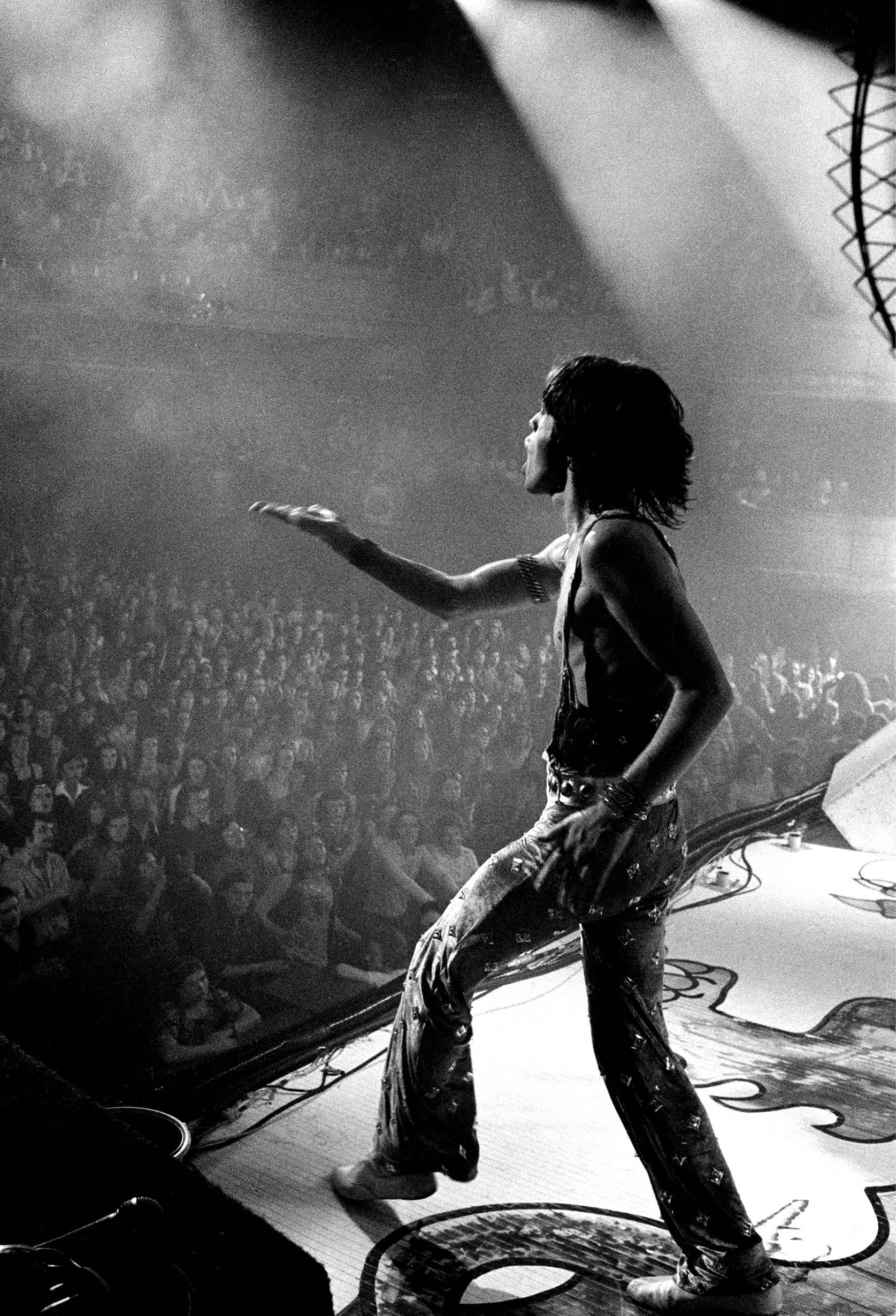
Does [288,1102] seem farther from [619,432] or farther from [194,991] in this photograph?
[619,432]

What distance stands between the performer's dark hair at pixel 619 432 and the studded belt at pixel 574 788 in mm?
417

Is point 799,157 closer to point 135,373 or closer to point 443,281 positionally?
point 443,281

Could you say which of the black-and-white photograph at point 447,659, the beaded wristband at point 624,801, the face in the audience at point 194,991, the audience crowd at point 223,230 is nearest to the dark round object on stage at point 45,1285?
the black-and-white photograph at point 447,659

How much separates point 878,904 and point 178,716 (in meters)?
3.53

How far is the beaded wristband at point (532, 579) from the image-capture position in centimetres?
215

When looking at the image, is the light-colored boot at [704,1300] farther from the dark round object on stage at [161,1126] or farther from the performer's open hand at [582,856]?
the dark round object on stage at [161,1126]

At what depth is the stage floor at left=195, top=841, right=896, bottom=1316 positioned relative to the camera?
6.48 ft

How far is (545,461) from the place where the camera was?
1920 millimetres

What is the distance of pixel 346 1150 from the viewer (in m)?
2.39

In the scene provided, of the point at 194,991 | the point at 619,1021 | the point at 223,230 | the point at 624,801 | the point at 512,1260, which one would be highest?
the point at 624,801

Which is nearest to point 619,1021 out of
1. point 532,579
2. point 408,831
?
point 532,579

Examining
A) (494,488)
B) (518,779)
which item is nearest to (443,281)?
(494,488)

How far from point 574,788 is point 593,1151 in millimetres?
928

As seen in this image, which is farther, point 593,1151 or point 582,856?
point 593,1151
